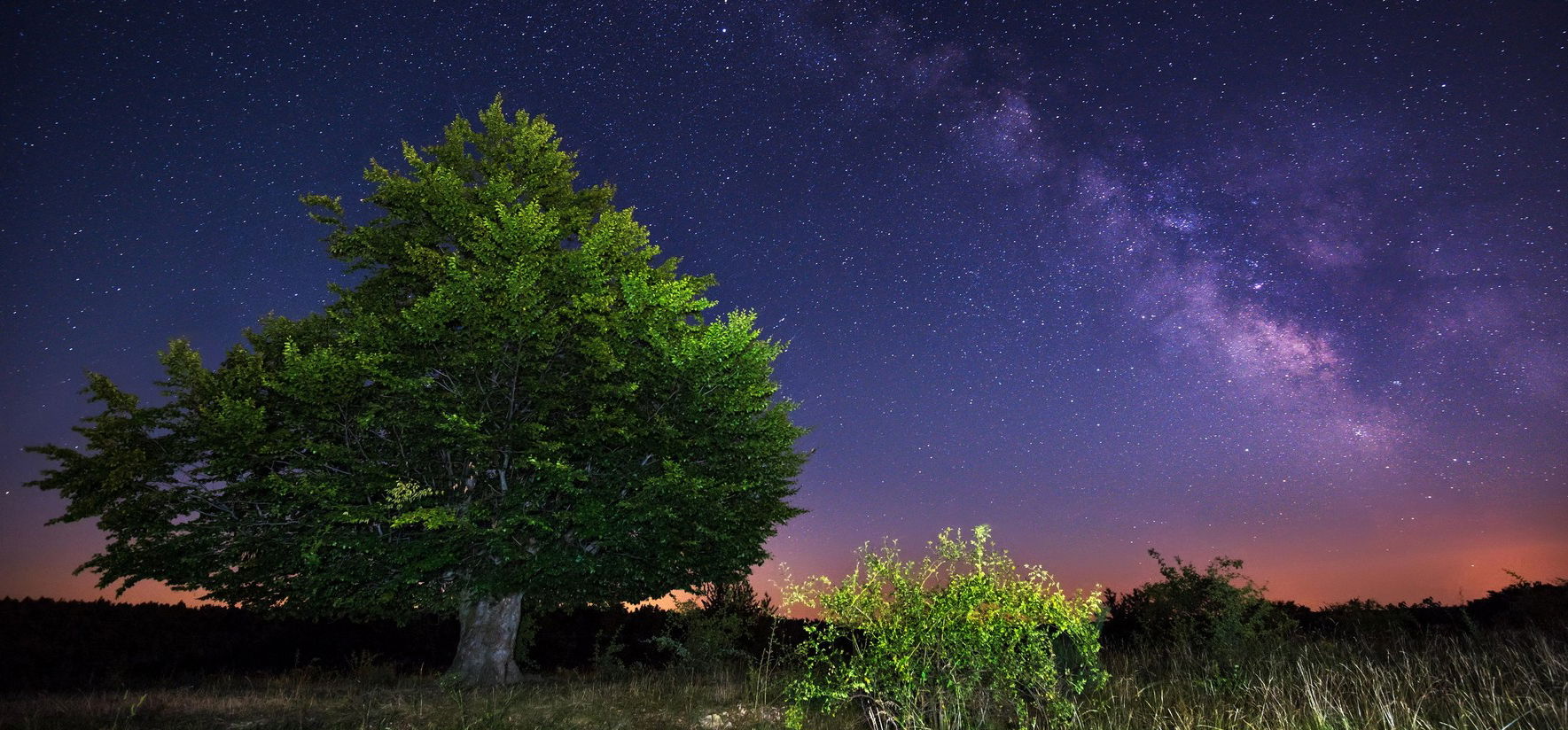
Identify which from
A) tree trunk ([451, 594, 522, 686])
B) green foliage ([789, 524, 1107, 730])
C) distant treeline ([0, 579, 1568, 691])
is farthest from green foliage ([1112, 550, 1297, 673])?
tree trunk ([451, 594, 522, 686])

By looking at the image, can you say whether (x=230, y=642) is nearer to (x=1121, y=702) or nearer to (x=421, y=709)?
(x=421, y=709)

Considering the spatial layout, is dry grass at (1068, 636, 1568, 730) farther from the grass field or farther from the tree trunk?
the tree trunk

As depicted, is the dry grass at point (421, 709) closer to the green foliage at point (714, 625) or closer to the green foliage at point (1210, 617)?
the green foliage at point (714, 625)

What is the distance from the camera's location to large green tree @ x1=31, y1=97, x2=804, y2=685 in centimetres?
1306

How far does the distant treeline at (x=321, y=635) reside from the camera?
17141 mm

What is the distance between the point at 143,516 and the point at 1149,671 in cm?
1813

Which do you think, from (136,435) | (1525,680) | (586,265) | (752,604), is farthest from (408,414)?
(1525,680)

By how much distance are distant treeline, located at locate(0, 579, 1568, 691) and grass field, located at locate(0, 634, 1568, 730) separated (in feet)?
12.2

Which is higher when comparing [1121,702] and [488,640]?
[488,640]

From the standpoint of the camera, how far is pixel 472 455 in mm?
14781

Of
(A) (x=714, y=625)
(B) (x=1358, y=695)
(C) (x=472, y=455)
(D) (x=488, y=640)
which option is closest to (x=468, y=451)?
(C) (x=472, y=455)

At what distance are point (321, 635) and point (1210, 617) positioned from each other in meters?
24.3

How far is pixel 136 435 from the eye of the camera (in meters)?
13.9

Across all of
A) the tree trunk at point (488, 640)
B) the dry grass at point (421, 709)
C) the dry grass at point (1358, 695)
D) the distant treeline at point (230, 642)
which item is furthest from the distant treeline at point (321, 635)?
the dry grass at point (1358, 695)
